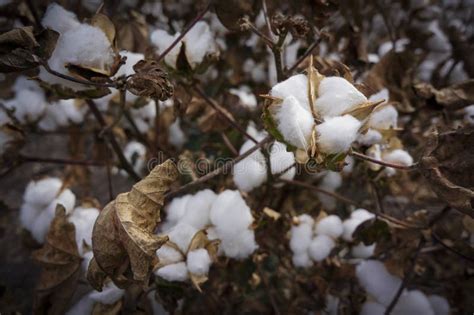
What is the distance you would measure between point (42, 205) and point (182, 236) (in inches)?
16.9

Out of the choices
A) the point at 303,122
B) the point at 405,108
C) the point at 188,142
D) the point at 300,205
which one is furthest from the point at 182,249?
the point at 188,142

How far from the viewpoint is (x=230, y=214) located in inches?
33.4

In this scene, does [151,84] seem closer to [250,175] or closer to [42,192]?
[250,175]

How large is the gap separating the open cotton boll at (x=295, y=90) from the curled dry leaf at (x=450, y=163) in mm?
242

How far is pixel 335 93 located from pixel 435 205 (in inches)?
21.7

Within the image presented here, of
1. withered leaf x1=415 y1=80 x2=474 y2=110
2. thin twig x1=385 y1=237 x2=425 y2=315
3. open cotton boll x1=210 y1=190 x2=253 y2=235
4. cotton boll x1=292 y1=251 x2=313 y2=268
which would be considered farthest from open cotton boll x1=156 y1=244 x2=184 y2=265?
withered leaf x1=415 y1=80 x2=474 y2=110

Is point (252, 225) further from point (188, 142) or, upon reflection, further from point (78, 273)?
point (188, 142)

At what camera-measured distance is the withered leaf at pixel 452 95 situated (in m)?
0.87

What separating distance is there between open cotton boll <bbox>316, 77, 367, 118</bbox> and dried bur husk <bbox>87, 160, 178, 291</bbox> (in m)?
0.25

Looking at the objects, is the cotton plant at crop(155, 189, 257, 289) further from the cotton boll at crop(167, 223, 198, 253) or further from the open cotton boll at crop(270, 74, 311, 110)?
the open cotton boll at crop(270, 74, 311, 110)

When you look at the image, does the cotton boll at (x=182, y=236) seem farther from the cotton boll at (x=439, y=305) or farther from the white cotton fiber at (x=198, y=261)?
the cotton boll at (x=439, y=305)

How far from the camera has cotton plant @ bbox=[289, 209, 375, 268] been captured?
0.96 m

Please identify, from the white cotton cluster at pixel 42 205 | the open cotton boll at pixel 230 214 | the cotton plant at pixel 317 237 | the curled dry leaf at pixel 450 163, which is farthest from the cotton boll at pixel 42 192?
the curled dry leaf at pixel 450 163

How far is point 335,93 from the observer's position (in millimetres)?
558
